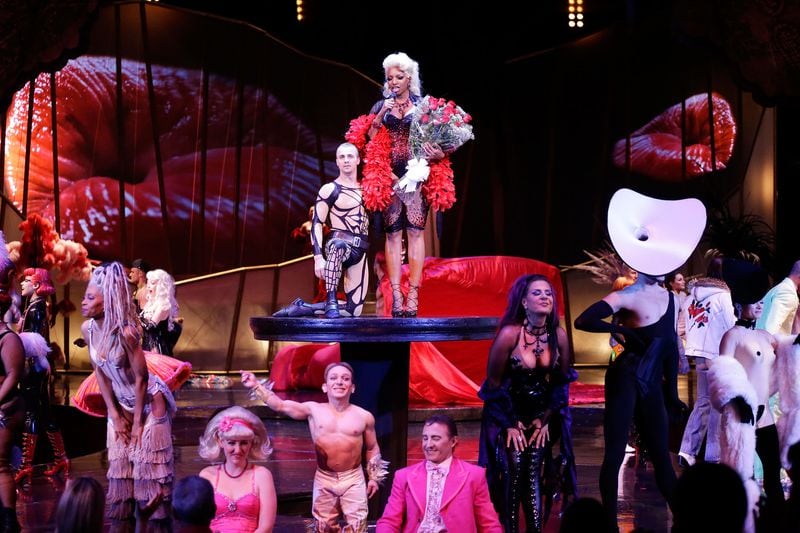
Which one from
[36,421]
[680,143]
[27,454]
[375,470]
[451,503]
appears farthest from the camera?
[680,143]

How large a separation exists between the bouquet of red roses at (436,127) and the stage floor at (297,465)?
2062 millimetres

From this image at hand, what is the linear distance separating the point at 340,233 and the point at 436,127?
0.75 metres

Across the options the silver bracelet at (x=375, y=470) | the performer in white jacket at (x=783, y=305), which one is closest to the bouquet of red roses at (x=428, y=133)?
the silver bracelet at (x=375, y=470)

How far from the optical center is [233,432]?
4723 mm

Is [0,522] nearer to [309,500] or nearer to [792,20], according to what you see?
[309,500]

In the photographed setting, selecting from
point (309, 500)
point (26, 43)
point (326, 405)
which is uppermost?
point (26, 43)

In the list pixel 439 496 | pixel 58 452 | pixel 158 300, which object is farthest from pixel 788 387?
pixel 158 300

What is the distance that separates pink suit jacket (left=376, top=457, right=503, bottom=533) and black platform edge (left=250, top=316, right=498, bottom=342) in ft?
3.01

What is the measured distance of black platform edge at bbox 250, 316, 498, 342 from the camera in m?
5.46

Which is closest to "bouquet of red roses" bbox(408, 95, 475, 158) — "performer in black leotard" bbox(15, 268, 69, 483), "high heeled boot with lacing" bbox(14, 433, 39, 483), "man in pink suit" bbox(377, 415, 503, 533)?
"man in pink suit" bbox(377, 415, 503, 533)

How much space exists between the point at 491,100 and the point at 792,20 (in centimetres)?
481

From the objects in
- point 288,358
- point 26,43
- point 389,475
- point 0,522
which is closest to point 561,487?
point 389,475

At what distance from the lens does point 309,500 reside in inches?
270

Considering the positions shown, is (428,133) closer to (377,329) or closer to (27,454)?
(377,329)
